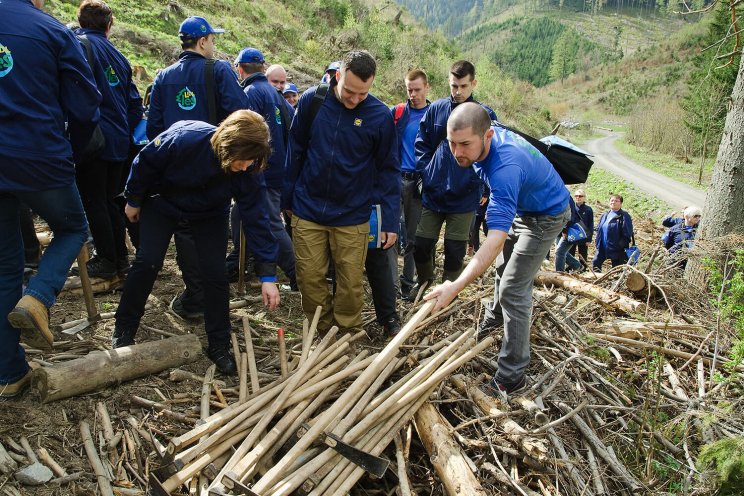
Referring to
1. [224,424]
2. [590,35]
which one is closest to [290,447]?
[224,424]

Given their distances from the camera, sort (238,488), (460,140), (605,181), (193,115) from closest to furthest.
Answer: (238,488)
(460,140)
(193,115)
(605,181)

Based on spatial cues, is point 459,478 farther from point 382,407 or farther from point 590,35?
point 590,35

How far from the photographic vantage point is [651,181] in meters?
24.8

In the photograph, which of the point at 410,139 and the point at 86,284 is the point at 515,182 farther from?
the point at 86,284

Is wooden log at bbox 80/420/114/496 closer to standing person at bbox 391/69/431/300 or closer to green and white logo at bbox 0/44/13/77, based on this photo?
green and white logo at bbox 0/44/13/77

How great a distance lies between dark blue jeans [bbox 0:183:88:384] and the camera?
2736mm

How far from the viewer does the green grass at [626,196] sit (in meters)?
17.3

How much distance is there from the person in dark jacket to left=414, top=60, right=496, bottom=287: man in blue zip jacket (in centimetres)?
460

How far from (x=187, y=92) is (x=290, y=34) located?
18537 mm

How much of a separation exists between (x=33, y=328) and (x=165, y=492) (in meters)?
1.25

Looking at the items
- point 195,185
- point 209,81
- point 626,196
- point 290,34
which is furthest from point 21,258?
point 626,196

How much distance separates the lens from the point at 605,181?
24.1 meters

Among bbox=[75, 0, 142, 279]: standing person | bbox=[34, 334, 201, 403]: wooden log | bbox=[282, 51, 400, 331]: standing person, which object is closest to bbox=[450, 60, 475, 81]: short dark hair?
bbox=[282, 51, 400, 331]: standing person

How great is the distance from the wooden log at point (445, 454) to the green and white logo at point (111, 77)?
149 inches
